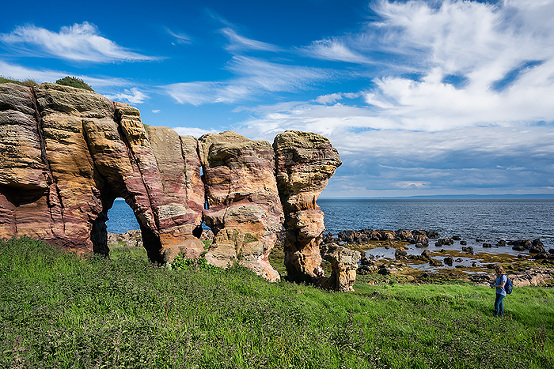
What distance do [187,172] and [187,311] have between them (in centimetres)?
1223

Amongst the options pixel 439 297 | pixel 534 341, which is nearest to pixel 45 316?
pixel 534 341

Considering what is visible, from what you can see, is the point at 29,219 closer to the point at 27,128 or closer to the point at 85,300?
the point at 27,128

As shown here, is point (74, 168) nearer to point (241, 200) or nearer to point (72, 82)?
point (72, 82)

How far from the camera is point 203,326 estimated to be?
9.16 metres

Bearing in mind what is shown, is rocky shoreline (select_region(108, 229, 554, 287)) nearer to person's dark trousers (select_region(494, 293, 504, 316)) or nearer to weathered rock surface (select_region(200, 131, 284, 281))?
weathered rock surface (select_region(200, 131, 284, 281))

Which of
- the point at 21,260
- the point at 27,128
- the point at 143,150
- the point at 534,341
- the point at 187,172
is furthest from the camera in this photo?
the point at 187,172

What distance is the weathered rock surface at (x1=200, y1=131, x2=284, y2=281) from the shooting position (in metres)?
19.5

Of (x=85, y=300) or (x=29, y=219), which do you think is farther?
(x=29, y=219)

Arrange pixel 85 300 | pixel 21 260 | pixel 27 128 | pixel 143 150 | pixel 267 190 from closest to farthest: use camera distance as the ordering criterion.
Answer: pixel 85 300
pixel 21 260
pixel 27 128
pixel 143 150
pixel 267 190

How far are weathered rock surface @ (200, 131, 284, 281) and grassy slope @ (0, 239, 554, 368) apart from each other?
12.9 ft

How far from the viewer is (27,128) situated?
1628cm

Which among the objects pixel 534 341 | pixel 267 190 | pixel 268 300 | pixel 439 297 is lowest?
pixel 439 297

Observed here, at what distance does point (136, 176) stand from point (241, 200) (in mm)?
7117

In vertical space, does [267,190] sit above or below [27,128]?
below
